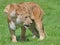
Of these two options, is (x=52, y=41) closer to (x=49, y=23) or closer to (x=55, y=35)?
(x=55, y=35)

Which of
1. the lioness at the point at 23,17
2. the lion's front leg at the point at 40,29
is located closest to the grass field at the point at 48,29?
the lion's front leg at the point at 40,29

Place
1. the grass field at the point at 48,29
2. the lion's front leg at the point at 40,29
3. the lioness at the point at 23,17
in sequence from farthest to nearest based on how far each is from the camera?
1. the lion's front leg at the point at 40,29
2. the grass field at the point at 48,29
3. the lioness at the point at 23,17

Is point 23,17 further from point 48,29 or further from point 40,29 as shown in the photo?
point 48,29

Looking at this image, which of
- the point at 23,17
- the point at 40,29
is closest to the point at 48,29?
the point at 40,29

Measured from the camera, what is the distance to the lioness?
9680 mm

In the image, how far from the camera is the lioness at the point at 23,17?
9.68 meters

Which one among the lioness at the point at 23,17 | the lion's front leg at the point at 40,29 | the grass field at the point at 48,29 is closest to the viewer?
the lioness at the point at 23,17

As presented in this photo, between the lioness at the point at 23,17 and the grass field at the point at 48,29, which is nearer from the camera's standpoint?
the lioness at the point at 23,17

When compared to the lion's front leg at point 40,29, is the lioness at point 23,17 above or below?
above

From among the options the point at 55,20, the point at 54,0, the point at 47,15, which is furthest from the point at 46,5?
the point at 55,20

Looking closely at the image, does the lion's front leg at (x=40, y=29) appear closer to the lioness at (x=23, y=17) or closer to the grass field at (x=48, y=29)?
the lioness at (x=23, y=17)

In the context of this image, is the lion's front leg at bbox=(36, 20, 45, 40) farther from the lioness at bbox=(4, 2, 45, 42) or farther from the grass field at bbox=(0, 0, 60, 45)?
the grass field at bbox=(0, 0, 60, 45)

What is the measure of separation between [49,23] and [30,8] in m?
4.11

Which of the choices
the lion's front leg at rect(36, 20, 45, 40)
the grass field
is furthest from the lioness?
the grass field
